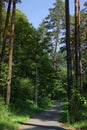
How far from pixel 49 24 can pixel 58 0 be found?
5.67 meters

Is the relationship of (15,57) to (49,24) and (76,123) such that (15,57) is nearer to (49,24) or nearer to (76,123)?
(76,123)

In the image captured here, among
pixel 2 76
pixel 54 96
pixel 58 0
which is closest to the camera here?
pixel 2 76

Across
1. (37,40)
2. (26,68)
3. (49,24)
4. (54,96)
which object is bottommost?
(54,96)

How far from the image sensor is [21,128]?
19.2m

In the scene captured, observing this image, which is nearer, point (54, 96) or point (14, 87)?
point (14, 87)

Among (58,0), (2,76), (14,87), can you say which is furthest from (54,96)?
(2,76)

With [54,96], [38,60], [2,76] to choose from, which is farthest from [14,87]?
[54,96]

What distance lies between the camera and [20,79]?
38.7 metres

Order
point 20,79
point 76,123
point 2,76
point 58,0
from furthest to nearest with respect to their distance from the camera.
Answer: point 58,0 → point 20,79 → point 2,76 → point 76,123

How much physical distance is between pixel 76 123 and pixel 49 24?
57.5m

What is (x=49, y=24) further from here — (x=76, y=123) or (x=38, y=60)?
(x=76, y=123)

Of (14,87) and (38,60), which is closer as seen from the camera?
(14,87)

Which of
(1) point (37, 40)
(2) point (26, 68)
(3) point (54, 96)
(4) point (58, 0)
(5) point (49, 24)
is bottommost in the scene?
(3) point (54, 96)

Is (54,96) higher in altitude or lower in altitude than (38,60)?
lower
